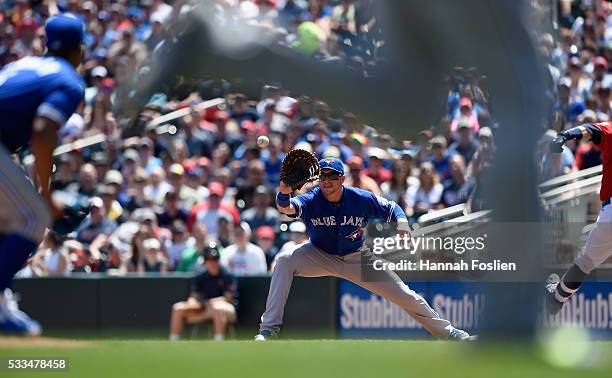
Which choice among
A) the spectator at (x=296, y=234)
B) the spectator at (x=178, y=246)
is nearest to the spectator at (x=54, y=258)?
the spectator at (x=178, y=246)

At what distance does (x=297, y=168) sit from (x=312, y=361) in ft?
11.1

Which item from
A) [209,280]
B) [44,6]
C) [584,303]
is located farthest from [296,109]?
[44,6]

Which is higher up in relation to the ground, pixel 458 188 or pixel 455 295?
pixel 458 188

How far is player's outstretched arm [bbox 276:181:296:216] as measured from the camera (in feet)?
35.4

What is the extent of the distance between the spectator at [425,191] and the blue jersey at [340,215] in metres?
4.06

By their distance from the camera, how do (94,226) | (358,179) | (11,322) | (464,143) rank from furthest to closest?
1. (94,226)
2. (464,143)
3. (358,179)
4. (11,322)

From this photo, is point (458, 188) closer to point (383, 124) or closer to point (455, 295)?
point (455, 295)

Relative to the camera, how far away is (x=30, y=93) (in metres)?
7.64

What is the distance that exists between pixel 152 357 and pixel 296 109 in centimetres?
988

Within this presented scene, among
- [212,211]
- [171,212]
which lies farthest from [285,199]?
[171,212]

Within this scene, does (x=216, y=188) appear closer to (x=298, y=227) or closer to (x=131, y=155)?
(x=298, y=227)

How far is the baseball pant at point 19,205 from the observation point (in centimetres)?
744

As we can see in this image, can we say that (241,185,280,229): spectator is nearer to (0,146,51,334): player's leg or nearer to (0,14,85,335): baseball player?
(0,14,85,335): baseball player

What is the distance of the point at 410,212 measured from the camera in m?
15.2
